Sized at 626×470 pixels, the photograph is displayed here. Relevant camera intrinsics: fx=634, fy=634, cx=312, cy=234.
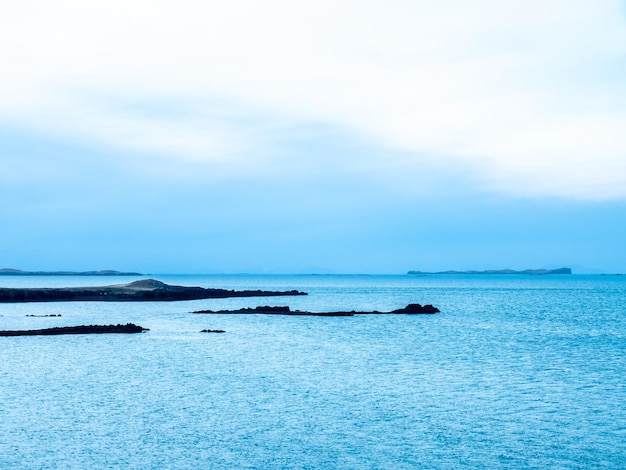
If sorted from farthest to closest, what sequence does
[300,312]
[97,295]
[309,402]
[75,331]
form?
[97,295] → [300,312] → [75,331] → [309,402]

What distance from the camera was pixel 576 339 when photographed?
59250mm

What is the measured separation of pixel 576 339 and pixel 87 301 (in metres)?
91.2

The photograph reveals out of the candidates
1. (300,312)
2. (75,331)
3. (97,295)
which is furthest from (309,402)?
(97,295)

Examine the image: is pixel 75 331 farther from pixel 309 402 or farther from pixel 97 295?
pixel 97 295

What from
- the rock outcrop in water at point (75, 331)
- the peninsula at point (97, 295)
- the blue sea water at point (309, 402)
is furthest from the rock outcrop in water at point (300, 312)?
the peninsula at point (97, 295)

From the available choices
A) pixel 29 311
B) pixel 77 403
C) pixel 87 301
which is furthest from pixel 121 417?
pixel 87 301

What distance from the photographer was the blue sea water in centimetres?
2080

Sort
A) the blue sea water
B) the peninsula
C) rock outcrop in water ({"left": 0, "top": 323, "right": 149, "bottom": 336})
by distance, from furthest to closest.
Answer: the peninsula < rock outcrop in water ({"left": 0, "top": 323, "right": 149, "bottom": 336}) < the blue sea water

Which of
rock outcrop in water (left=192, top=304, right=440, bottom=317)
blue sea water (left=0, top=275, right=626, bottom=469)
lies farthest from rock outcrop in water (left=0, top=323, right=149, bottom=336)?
rock outcrop in water (left=192, top=304, right=440, bottom=317)

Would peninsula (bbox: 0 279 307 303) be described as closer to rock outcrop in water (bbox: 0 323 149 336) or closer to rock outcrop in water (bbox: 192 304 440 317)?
rock outcrop in water (bbox: 192 304 440 317)

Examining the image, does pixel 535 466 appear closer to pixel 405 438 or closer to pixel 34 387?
pixel 405 438

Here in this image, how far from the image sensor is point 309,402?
1131 inches

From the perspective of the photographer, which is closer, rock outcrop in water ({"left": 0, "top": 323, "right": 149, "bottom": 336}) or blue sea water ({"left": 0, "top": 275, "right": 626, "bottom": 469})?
blue sea water ({"left": 0, "top": 275, "right": 626, "bottom": 469})

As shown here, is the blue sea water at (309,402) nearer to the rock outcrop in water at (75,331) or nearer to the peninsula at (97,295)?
the rock outcrop in water at (75,331)
